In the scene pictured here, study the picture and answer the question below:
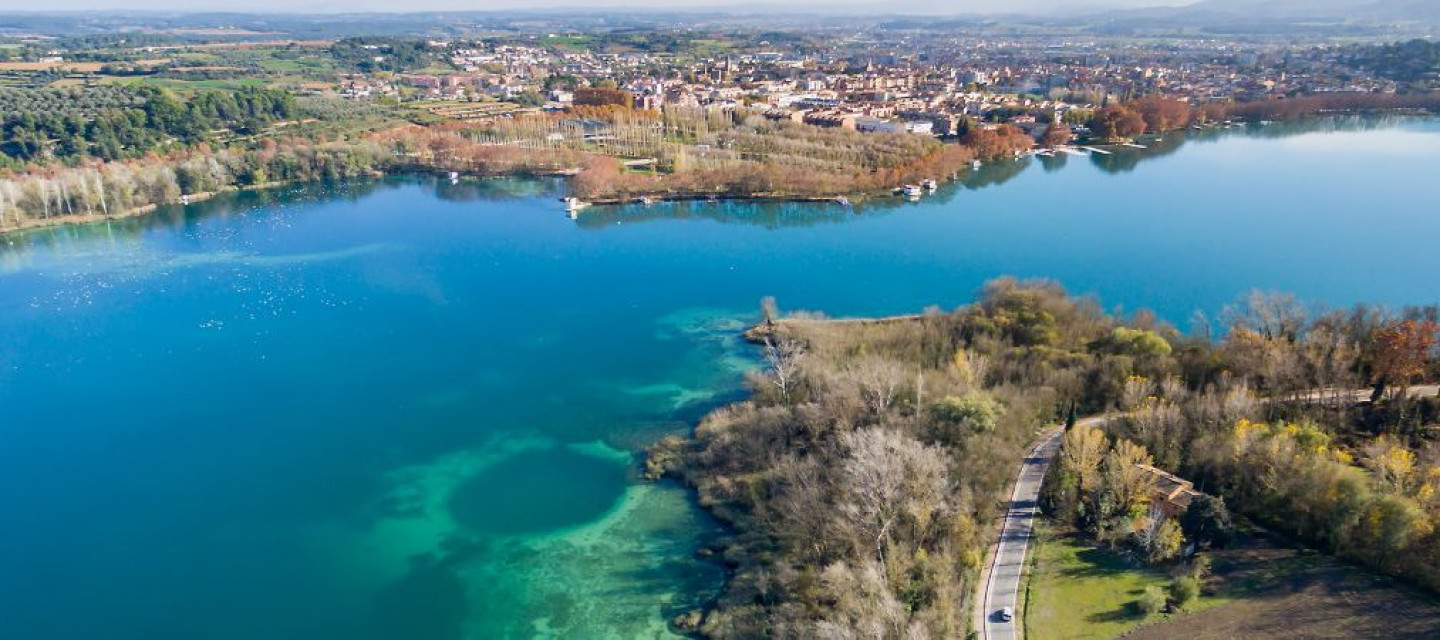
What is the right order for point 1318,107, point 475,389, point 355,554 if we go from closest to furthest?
point 355,554 < point 475,389 < point 1318,107

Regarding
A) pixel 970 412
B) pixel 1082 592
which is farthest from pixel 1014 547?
pixel 970 412

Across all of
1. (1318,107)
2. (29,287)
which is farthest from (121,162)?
(1318,107)

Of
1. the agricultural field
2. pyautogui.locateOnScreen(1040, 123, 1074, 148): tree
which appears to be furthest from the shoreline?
the agricultural field

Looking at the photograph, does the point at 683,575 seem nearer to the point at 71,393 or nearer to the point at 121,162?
the point at 71,393

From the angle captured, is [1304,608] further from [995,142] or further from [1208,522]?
[995,142]

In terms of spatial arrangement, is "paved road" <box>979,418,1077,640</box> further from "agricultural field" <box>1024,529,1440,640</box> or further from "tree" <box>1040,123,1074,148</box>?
"tree" <box>1040,123,1074,148</box>

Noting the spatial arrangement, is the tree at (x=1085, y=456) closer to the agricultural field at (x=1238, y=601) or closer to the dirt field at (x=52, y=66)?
the agricultural field at (x=1238, y=601)
